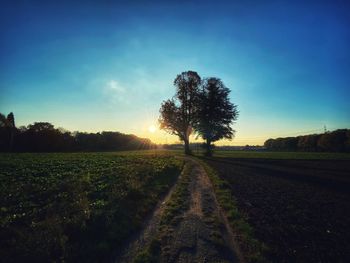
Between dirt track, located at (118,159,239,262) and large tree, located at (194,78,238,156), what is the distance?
4196 centimetres

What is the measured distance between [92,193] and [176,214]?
5.90 metres

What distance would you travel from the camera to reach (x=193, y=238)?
7.03m

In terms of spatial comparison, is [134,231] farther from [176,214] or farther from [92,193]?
[92,193]

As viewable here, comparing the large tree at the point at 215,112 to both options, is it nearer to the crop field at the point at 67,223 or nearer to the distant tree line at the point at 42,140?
the crop field at the point at 67,223

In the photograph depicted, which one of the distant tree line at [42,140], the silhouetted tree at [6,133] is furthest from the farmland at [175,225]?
the distant tree line at [42,140]

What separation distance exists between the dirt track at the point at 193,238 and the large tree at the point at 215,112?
42.0 metres

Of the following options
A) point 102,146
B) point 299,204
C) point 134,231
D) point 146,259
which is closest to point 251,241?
point 146,259

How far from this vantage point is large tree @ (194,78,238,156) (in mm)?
51188

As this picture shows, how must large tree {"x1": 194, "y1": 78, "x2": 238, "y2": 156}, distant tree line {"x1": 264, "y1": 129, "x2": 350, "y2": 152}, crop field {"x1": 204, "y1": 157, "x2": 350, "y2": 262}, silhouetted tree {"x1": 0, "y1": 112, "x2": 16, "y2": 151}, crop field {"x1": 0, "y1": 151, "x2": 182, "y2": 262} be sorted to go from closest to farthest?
crop field {"x1": 0, "y1": 151, "x2": 182, "y2": 262}, crop field {"x1": 204, "y1": 157, "x2": 350, "y2": 262}, large tree {"x1": 194, "y1": 78, "x2": 238, "y2": 156}, silhouetted tree {"x1": 0, "y1": 112, "x2": 16, "y2": 151}, distant tree line {"x1": 264, "y1": 129, "x2": 350, "y2": 152}

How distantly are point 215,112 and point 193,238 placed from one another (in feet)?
150

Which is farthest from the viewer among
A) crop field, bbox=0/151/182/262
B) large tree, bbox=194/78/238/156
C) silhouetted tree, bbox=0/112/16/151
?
silhouetted tree, bbox=0/112/16/151

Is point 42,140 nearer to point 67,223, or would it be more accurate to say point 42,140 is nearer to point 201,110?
point 201,110

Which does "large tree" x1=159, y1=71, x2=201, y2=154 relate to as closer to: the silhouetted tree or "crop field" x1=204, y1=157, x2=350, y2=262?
"crop field" x1=204, y1=157, x2=350, y2=262

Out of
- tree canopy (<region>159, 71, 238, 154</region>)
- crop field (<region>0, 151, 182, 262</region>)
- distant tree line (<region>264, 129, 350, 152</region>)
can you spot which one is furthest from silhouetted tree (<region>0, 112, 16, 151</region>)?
distant tree line (<region>264, 129, 350, 152</region>)
